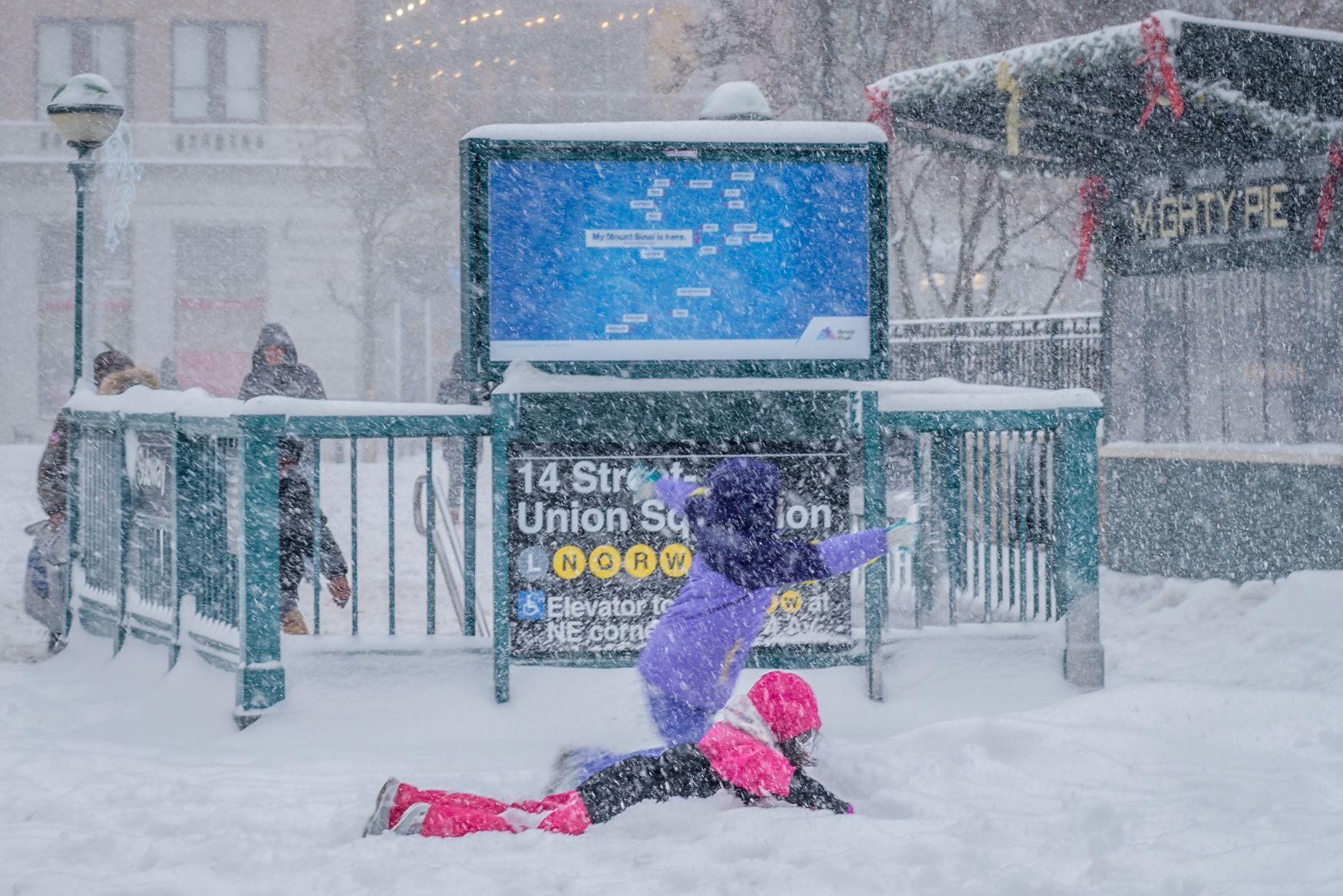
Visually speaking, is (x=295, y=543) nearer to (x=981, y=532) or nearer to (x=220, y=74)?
(x=981, y=532)

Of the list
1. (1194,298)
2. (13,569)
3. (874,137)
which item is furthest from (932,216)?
(874,137)

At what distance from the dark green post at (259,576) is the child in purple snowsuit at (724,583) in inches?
67.9

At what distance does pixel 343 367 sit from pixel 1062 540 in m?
27.7

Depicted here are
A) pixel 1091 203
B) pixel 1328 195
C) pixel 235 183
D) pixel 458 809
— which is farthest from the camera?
pixel 235 183

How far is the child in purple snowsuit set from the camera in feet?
16.9

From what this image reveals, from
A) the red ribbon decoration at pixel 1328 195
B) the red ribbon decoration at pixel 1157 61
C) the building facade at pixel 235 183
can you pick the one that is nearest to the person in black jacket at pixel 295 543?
the red ribbon decoration at pixel 1157 61

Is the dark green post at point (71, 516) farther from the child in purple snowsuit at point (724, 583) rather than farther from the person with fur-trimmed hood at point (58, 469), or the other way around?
the child in purple snowsuit at point (724, 583)

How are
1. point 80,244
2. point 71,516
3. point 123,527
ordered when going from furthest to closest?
point 80,244, point 71,516, point 123,527

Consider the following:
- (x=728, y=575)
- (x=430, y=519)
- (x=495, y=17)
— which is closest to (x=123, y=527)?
(x=430, y=519)

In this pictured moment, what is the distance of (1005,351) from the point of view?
45.9 ft

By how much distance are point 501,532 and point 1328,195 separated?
6.82 metres

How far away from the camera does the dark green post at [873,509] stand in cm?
640

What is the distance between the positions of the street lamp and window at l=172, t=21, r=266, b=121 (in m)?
23.6

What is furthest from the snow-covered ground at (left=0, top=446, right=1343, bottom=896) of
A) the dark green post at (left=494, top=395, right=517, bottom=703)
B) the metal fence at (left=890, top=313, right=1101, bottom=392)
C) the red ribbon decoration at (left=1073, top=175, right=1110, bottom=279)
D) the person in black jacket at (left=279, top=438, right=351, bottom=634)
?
the metal fence at (left=890, top=313, right=1101, bottom=392)
